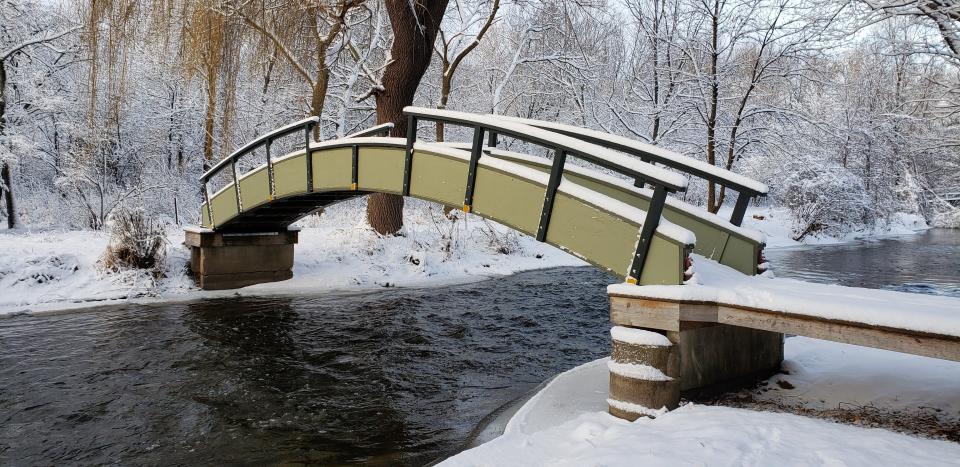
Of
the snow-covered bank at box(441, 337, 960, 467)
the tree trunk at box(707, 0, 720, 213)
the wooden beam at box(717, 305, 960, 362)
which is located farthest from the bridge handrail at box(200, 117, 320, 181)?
the tree trunk at box(707, 0, 720, 213)

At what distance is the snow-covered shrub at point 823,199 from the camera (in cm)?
2550

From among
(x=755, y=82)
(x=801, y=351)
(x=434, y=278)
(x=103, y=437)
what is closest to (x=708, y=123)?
(x=755, y=82)

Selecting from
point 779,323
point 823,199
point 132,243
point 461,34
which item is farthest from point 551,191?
point 823,199

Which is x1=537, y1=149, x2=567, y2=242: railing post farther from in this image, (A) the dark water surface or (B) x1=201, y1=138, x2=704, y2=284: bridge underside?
(A) the dark water surface

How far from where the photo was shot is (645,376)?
15.7 feet

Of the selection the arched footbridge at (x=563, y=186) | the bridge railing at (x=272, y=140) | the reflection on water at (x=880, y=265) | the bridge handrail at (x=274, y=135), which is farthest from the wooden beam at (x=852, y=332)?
the reflection on water at (x=880, y=265)

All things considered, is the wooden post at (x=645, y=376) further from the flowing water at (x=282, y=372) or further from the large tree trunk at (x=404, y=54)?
the large tree trunk at (x=404, y=54)

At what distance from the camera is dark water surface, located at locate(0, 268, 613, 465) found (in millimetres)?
5199

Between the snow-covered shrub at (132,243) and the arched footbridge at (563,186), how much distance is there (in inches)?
124

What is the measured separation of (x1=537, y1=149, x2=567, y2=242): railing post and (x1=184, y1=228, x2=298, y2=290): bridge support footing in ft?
26.1

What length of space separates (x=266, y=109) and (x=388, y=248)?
11.2 m

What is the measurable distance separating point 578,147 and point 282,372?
4416 millimetres

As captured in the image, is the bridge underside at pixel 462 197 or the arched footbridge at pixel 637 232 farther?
the bridge underside at pixel 462 197

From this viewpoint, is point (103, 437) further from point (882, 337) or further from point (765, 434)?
point (882, 337)
